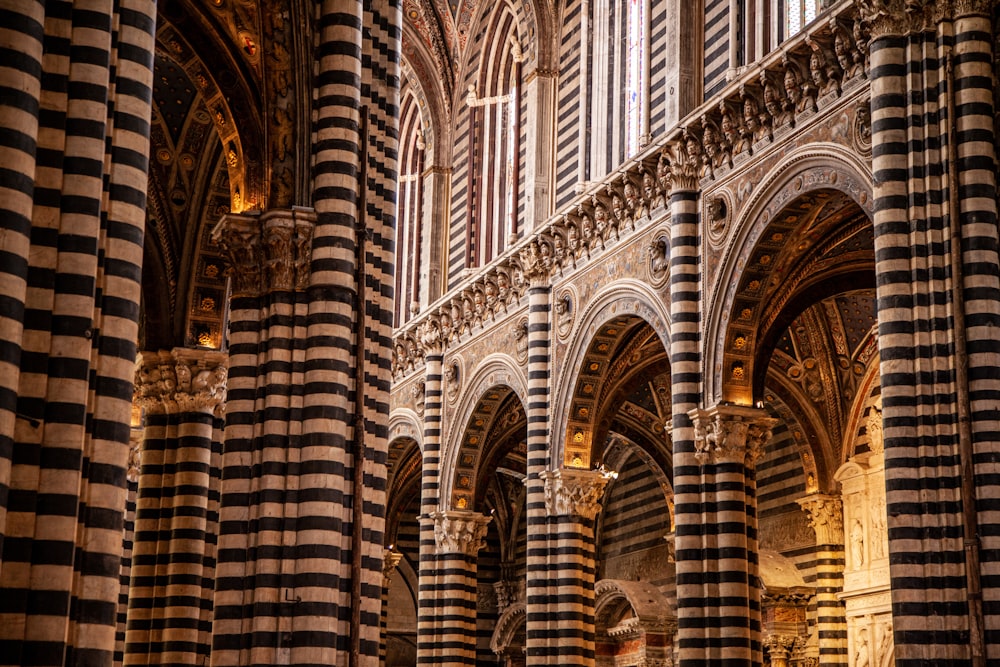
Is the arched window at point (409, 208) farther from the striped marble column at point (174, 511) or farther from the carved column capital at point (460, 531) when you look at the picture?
the striped marble column at point (174, 511)

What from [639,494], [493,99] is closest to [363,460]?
[493,99]

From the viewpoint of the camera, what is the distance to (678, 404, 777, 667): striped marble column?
792 inches

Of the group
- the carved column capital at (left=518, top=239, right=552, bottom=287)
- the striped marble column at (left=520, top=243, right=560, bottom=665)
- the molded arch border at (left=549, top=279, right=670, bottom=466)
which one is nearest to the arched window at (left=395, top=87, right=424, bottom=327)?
the carved column capital at (left=518, top=239, right=552, bottom=287)

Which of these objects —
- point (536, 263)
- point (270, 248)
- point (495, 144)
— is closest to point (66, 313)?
point (270, 248)

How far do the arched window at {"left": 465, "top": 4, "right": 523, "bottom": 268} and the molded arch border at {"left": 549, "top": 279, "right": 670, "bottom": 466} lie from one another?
12.6ft

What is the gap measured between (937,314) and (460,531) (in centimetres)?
1513

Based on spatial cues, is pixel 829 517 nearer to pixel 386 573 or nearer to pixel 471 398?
pixel 471 398

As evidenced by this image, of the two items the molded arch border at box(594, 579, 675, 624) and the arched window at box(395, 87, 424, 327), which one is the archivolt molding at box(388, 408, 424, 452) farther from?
the molded arch border at box(594, 579, 675, 624)

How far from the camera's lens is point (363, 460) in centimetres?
1529

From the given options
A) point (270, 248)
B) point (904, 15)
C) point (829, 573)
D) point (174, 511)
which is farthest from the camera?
point (829, 573)

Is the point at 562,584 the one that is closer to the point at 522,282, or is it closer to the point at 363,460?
the point at 522,282

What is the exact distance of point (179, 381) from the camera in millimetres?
21688

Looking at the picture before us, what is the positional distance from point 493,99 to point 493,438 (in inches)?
276

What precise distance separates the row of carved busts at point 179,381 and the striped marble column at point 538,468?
6.45 meters
